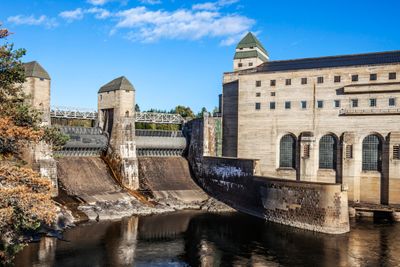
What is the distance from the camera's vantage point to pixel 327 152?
59.6 metres

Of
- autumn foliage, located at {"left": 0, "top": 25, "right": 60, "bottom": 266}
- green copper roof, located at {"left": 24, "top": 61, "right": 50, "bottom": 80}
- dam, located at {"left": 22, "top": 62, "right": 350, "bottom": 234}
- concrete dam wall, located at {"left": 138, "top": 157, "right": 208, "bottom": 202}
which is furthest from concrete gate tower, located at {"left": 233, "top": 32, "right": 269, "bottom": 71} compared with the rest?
autumn foliage, located at {"left": 0, "top": 25, "right": 60, "bottom": 266}

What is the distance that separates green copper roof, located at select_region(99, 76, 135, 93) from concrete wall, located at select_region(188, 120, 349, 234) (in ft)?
41.2

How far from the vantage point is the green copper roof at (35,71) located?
171 feet

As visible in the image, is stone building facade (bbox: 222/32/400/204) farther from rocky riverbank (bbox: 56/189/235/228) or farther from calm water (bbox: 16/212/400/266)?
rocky riverbank (bbox: 56/189/235/228)

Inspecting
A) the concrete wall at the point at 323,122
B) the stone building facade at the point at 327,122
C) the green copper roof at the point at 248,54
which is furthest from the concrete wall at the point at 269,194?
the green copper roof at the point at 248,54

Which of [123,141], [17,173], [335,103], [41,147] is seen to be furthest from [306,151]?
[17,173]

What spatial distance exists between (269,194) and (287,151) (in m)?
12.2

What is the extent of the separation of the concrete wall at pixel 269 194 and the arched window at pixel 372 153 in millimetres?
12583

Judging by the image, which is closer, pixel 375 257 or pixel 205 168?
pixel 375 257

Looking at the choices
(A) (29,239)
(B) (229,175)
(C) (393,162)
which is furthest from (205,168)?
(A) (29,239)

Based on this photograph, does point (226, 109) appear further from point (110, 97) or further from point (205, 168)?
point (110, 97)

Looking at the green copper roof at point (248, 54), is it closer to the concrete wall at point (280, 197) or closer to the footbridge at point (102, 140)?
the footbridge at point (102, 140)

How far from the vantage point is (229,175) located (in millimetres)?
59531

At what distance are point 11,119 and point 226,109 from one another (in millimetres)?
48390
